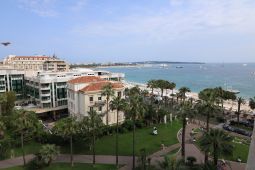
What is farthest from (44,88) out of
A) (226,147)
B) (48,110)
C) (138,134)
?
(226,147)

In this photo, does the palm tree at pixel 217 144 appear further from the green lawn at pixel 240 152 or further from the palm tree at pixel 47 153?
the palm tree at pixel 47 153

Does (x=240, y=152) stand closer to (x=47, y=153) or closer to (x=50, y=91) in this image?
(x=47, y=153)

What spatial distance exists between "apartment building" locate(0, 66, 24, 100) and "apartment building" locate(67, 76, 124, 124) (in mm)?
27274

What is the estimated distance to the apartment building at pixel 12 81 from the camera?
7456cm

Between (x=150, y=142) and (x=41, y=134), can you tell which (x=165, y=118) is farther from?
(x=41, y=134)

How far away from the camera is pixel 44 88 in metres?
66.6

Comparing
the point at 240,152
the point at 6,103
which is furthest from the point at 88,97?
the point at 240,152

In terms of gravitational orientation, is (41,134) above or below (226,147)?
below

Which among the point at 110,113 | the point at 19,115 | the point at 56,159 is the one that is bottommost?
the point at 56,159

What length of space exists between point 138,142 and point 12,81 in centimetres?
5067

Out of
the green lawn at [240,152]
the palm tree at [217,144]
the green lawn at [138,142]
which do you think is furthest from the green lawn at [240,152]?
the green lawn at [138,142]

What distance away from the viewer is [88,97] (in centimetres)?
5319

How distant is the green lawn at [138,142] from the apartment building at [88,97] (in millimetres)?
7328

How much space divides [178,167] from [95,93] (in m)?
33.1
